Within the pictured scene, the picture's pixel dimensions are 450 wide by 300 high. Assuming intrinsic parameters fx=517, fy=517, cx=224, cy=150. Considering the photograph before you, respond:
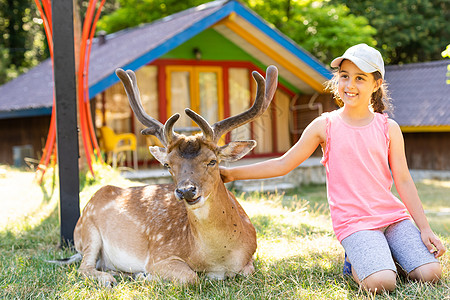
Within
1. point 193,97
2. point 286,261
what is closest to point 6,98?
point 193,97

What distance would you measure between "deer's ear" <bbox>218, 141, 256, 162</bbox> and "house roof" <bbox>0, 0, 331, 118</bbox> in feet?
20.3

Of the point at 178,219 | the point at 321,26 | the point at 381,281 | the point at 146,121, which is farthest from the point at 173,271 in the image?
the point at 321,26

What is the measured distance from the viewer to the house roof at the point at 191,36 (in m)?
10.0

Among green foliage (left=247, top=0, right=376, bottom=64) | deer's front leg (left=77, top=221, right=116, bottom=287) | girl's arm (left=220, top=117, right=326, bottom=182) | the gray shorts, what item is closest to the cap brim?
girl's arm (left=220, top=117, right=326, bottom=182)

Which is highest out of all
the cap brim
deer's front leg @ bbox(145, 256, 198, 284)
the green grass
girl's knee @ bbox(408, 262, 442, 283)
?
the cap brim

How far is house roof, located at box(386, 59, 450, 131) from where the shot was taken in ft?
44.8

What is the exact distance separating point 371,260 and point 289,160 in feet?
3.00

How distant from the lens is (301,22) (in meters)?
21.1

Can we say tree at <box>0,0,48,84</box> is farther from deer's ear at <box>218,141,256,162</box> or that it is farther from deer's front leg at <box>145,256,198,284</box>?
deer's ear at <box>218,141,256,162</box>

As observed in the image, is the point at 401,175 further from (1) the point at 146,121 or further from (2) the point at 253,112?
(1) the point at 146,121

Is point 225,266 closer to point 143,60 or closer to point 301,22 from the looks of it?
point 143,60

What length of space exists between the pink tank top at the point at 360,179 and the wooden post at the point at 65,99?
2310mm

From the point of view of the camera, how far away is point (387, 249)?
3316 mm

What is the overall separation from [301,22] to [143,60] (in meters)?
12.6
